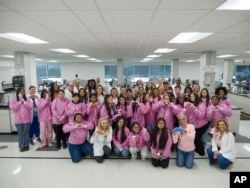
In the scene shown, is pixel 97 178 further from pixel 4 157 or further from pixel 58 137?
pixel 4 157

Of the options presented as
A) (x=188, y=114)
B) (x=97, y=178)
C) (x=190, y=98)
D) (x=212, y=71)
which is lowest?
(x=97, y=178)

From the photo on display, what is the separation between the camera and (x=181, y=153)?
3.23 m

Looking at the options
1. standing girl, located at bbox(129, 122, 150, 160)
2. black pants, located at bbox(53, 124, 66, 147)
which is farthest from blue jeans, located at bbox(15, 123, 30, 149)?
standing girl, located at bbox(129, 122, 150, 160)

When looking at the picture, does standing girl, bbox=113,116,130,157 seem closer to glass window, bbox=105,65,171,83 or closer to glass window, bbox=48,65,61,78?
glass window, bbox=105,65,171,83

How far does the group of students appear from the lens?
3186 millimetres

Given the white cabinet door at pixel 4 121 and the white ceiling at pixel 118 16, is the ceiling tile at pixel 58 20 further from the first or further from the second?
the white cabinet door at pixel 4 121

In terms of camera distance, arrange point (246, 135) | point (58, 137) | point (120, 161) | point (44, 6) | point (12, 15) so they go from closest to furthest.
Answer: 1. point (44, 6)
2. point (12, 15)
3. point (120, 161)
4. point (58, 137)
5. point (246, 135)

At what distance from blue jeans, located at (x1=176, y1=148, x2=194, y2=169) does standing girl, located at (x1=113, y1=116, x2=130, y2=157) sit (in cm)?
95

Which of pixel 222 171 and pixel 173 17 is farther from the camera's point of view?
pixel 222 171

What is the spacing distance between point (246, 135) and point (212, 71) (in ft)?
7.43

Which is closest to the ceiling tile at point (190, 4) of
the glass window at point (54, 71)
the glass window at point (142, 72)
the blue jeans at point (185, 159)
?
the blue jeans at point (185, 159)

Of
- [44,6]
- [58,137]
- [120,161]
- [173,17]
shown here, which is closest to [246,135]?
[120,161]

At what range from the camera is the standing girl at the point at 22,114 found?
367cm

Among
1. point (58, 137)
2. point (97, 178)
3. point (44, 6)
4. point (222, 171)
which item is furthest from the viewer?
point (58, 137)
